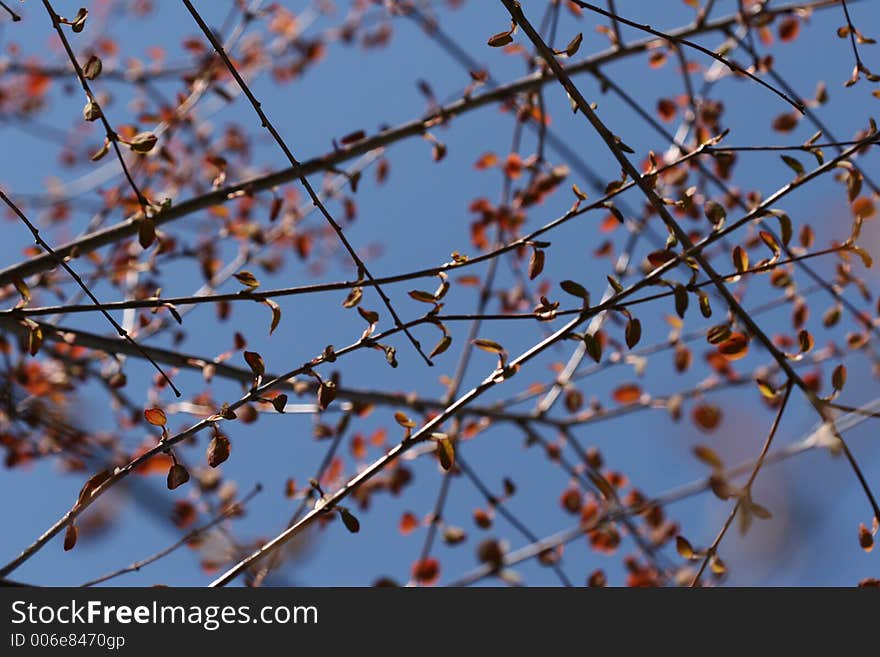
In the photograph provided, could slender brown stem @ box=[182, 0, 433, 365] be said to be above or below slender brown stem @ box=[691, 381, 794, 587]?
above

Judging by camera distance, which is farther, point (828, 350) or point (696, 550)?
point (828, 350)

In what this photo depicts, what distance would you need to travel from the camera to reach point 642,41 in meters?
2.99

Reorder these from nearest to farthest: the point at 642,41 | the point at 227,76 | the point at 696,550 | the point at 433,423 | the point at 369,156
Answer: the point at 433,423 → the point at 696,550 → the point at 642,41 → the point at 369,156 → the point at 227,76

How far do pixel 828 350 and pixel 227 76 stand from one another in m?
2.98

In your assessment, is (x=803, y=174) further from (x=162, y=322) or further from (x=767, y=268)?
(x=162, y=322)

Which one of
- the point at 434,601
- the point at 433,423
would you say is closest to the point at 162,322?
the point at 434,601

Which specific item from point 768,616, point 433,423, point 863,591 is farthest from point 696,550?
point 433,423

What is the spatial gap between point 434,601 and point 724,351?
0.94 m

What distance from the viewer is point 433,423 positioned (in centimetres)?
163

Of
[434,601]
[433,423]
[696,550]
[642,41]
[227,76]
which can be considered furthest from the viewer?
[227,76]

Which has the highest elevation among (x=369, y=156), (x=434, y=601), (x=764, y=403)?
(x=369, y=156)

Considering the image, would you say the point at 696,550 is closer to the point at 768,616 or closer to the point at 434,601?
the point at 768,616

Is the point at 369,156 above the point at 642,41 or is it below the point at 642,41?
above

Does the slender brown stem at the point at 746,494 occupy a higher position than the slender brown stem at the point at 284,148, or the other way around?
the slender brown stem at the point at 284,148
